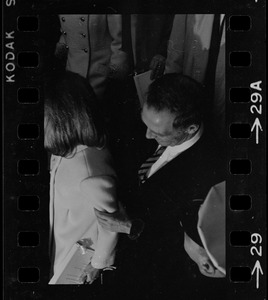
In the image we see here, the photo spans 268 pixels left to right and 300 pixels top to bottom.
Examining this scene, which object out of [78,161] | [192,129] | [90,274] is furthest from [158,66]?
[90,274]

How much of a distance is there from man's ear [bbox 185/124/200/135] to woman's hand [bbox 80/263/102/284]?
398 mm

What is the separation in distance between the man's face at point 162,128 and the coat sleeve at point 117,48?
0.37 ft

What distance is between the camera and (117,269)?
2.43m

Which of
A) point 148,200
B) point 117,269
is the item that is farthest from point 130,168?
point 117,269

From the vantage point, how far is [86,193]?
241 cm

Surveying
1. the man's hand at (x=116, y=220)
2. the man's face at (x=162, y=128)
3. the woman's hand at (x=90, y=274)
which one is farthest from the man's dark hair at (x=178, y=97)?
the woman's hand at (x=90, y=274)

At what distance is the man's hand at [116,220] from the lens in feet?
7.91

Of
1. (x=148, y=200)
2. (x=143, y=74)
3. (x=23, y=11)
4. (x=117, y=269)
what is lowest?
(x=117, y=269)

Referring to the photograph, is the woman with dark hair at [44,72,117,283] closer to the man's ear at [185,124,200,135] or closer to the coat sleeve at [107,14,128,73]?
the coat sleeve at [107,14,128,73]

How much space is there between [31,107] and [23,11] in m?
0.23

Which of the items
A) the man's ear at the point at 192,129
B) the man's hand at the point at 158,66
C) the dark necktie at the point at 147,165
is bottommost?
the dark necktie at the point at 147,165

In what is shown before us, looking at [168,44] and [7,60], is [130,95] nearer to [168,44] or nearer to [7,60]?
[168,44]

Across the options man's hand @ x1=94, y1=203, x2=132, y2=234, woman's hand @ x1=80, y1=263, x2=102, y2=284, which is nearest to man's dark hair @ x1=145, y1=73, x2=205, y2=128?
man's hand @ x1=94, y1=203, x2=132, y2=234

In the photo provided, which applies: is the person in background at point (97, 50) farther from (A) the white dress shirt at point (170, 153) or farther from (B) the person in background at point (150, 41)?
(A) the white dress shirt at point (170, 153)
